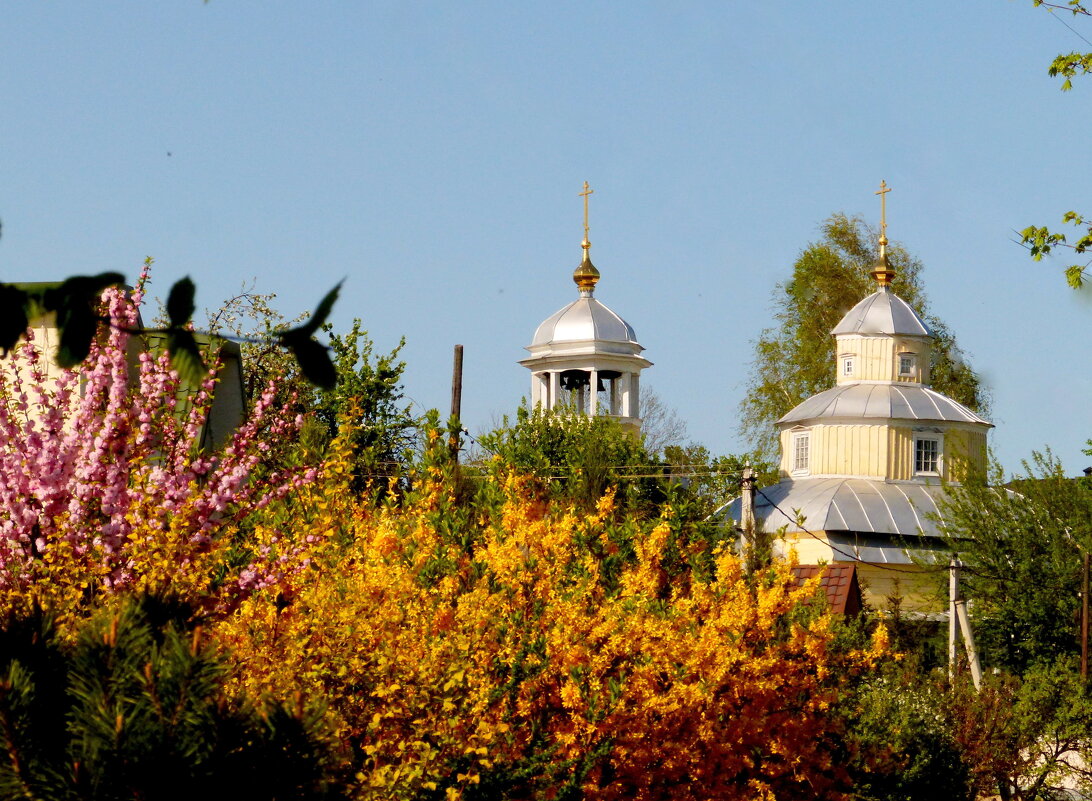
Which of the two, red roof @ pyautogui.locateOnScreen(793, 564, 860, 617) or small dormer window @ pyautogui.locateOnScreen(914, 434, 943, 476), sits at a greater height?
small dormer window @ pyautogui.locateOnScreen(914, 434, 943, 476)

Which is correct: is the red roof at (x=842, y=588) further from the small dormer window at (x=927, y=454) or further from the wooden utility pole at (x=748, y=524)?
the small dormer window at (x=927, y=454)

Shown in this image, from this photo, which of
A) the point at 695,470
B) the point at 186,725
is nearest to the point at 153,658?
the point at 186,725

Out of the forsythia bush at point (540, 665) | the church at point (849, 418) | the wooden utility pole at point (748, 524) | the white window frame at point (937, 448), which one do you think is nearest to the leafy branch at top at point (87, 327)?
the forsythia bush at point (540, 665)

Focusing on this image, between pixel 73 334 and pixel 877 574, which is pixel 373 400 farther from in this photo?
pixel 73 334

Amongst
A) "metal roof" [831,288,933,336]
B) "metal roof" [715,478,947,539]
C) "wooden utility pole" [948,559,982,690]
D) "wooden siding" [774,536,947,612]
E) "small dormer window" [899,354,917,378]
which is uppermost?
"metal roof" [831,288,933,336]

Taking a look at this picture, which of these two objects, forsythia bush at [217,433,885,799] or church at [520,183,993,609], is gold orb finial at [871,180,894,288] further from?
forsythia bush at [217,433,885,799]

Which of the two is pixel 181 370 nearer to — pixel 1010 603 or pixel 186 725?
pixel 186 725

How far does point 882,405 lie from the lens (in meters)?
46.4

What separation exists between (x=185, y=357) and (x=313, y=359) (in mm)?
242

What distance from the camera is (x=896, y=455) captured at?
45938 mm

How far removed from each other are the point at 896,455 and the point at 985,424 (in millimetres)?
2834

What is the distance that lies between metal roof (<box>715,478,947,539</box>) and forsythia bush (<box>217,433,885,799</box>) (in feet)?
95.4

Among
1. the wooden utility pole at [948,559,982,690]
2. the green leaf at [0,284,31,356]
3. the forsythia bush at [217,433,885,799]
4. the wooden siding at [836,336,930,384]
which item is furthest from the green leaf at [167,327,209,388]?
the wooden siding at [836,336,930,384]

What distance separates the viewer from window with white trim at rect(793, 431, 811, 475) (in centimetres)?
4678
